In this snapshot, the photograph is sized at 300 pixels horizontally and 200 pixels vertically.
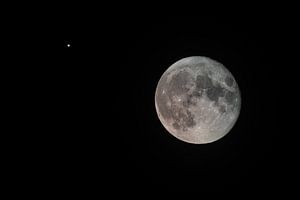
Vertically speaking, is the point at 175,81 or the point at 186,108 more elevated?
the point at 175,81

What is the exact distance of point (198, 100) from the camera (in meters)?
5.26

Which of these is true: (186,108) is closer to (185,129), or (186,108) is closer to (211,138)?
(185,129)

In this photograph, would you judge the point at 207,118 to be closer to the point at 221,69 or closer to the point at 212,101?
the point at 212,101

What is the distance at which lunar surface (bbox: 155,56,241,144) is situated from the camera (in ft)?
17.4

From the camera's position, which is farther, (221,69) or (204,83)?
(221,69)

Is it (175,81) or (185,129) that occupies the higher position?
(175,81)

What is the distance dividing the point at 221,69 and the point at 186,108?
3.53ft

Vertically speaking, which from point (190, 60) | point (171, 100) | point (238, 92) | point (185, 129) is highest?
point (190, 60)

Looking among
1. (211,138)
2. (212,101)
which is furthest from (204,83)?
(211,138)

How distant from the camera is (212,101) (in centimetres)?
530

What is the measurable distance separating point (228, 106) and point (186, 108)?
786 millimetres

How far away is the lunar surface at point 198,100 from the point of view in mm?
5305

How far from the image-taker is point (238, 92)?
19.4 feet

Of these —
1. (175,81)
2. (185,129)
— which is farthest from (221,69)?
(185,129)
